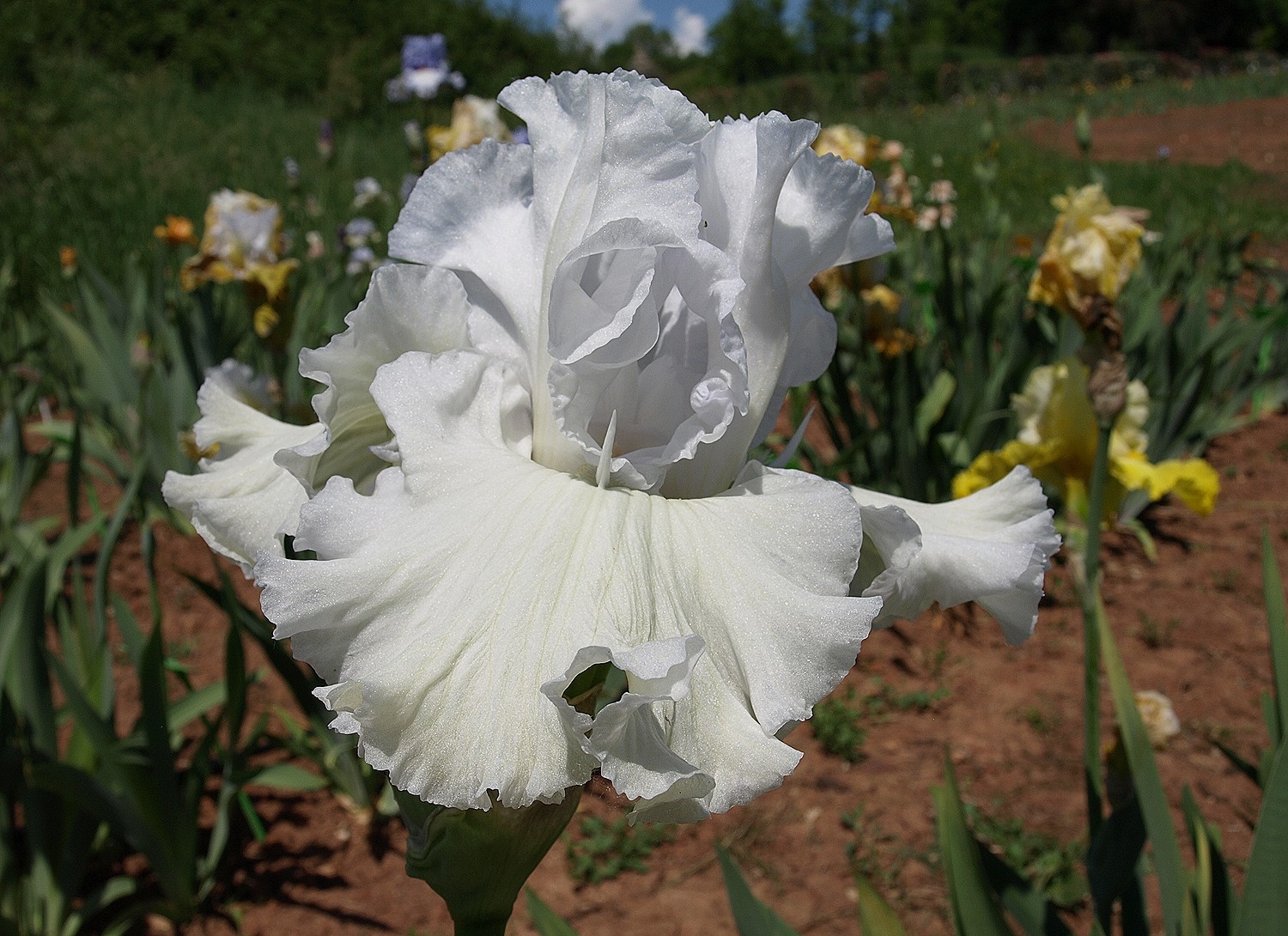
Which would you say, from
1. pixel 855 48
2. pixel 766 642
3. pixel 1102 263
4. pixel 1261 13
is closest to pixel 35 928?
pixel 766 642

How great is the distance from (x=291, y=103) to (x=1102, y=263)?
12.8m

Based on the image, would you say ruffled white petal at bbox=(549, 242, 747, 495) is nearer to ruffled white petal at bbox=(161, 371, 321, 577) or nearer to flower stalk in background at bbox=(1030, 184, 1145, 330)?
ruffled white petal at bbox=(161, 371, 321, 577)

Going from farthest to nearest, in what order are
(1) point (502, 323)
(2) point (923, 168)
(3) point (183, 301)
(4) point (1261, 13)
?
(4) point (1261, 13) < (2) point (923, 168) < (3) point (183, 301) < (1) point (502, 323)

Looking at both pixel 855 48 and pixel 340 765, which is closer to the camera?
pixel 340 765

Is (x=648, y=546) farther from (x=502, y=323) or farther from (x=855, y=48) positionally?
(x=855, y=48)

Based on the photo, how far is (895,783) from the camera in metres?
2.03

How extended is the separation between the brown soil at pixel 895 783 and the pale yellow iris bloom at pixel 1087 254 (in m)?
0.86

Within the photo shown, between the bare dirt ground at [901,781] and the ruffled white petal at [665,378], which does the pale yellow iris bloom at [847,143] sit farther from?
the ruffled white petal at [665,378]

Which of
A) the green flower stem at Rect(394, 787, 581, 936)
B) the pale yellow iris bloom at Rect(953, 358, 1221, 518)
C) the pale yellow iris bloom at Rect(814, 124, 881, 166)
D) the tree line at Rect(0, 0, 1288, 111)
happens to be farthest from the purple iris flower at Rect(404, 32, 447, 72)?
the green flower stem at Rect(394, 787, 581, 936)

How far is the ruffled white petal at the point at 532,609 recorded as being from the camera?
0.52 meters

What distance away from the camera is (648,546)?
58cm

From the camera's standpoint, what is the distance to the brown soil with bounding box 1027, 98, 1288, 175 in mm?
11578

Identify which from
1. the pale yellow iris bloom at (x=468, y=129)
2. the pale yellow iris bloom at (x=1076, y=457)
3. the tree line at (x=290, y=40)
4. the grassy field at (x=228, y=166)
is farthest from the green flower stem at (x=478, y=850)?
the tree line at (x=290, y=40)

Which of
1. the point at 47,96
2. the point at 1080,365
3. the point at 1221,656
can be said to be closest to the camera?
the point at 1080,365
